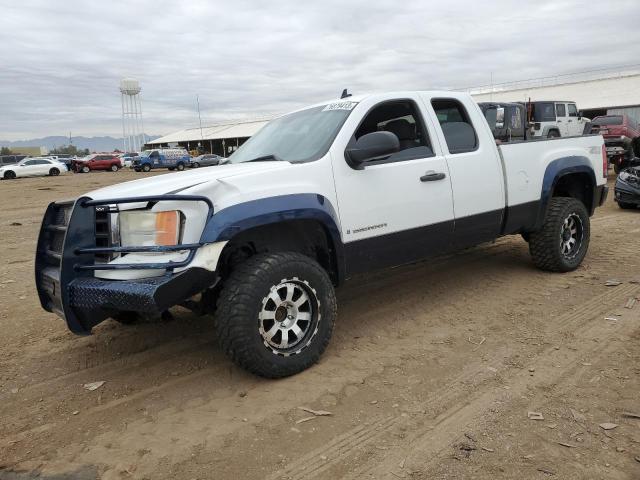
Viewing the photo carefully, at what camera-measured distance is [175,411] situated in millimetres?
3164

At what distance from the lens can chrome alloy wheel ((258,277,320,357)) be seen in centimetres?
337

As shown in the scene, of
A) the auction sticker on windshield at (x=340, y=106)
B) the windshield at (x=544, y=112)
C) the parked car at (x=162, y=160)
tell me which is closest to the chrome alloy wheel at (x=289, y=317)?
the auction sticker on windshield at (x=340, y=106)

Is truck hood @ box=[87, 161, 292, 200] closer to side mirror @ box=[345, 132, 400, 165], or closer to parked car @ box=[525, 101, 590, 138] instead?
side mirror @ box=[345, 132, 400, 165]

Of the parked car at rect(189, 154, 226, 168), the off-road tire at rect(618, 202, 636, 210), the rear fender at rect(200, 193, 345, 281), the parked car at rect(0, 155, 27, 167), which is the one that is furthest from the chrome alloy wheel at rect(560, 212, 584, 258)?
the parked car at rect(0, 155, 27, 167)

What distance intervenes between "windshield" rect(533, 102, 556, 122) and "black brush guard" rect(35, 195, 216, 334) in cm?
1977

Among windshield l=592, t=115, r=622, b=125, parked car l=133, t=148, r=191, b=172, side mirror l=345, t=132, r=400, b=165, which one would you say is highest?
parked car l=133, t=148, r=191, b=172

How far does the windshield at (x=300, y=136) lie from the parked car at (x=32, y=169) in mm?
35703

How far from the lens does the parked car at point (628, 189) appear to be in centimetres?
1013

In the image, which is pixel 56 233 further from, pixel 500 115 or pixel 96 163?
pixel 96 163

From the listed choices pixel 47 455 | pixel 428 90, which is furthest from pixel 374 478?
pixel 428 90

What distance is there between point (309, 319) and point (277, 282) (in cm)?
42

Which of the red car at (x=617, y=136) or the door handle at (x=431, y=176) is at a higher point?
the red car at (x=617, y=136)

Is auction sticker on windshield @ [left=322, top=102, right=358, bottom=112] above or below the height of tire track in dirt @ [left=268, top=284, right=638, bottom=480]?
above

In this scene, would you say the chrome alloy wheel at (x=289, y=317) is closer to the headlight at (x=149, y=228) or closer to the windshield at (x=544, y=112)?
the headlight at (x=149, y=228)
